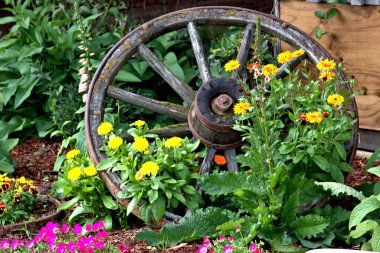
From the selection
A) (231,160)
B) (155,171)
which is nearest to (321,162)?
(231,160)

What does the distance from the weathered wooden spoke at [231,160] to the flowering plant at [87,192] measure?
0.67 m

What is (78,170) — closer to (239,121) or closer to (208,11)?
(239,121)

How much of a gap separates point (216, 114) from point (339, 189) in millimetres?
903

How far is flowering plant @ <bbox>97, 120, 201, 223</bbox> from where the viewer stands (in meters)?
4.32

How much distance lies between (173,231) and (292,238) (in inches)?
24.0

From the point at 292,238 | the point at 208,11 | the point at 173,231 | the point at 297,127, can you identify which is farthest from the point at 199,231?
the point at 208,11

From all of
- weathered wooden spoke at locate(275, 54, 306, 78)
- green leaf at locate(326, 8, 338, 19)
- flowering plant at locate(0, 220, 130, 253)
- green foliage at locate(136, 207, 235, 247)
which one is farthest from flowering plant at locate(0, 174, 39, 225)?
green leaf at locate(326, 8, 338, 19)

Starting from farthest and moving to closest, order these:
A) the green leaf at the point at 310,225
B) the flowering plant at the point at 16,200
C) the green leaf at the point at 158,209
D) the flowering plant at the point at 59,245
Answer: the flowering plant at the point at 16,200
the green leaf at the point at 158,209
the green leaf at the point at 310,225
the flowering plant at the point at 59,245

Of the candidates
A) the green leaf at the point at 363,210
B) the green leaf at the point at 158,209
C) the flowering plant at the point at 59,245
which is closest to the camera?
the flowering plant at the point at 59,245

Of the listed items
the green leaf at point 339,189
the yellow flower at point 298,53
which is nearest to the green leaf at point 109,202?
the green leaf at point 339,189

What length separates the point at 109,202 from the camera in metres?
4.57

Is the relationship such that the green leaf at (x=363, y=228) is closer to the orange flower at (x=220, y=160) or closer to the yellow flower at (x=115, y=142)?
the orange flower at (x=220, y=160)

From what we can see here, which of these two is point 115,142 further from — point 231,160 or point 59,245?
point 59,245

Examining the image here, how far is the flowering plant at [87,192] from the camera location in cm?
456
